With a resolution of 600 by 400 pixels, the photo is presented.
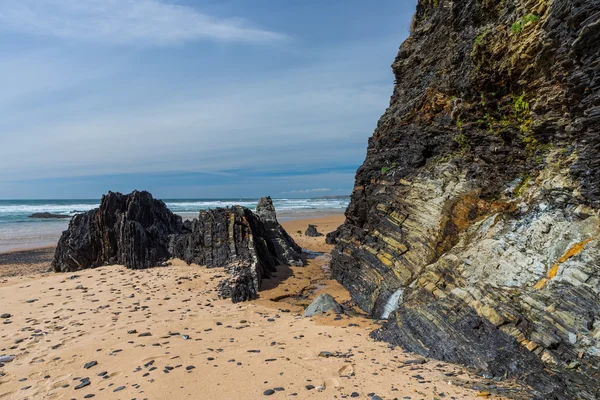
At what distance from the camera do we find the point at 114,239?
14773mm

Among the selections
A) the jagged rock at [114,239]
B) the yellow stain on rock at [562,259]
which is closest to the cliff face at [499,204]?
the yellow stain on rock at [562,259]

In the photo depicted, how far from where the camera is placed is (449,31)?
31.5ft

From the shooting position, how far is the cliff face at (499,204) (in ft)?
15.8

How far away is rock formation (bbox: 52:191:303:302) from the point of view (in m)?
13.0

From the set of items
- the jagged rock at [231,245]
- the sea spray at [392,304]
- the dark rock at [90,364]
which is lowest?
the dark rock at [90,364]

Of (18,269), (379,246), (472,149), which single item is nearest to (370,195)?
(379,246)

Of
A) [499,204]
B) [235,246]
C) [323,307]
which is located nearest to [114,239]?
[235,246]

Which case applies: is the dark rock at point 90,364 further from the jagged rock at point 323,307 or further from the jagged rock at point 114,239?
the jagged rock at point 114,239

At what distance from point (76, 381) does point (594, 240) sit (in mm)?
8006

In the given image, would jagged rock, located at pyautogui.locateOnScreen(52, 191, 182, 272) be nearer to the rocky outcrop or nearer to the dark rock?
the rocky outcrop

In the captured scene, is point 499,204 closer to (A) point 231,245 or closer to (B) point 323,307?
(B) point 323,307

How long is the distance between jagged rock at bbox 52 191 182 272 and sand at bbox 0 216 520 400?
115 inches

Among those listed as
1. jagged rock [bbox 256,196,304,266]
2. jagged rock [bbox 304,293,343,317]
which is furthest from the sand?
jagged rock [bbox 256,196,304,266]

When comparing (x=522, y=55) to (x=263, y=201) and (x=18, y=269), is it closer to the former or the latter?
(x=263, y=201)
